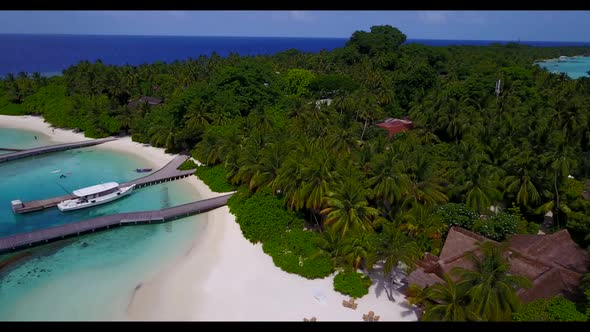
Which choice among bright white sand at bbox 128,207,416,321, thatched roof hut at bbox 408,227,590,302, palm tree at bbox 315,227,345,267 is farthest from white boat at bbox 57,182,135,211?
thatched roof hut at bbox 408,227,590,302

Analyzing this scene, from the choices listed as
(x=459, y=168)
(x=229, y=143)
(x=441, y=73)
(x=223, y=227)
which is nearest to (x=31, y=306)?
(x=223, y=227)

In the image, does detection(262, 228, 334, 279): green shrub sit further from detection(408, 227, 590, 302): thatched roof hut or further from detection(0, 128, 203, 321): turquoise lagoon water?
detection(0, 128, 203, 321): turquoise lagoon water

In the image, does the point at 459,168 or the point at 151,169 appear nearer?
the point at 459,168

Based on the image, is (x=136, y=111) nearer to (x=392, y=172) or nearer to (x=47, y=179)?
(x=47, y=179)

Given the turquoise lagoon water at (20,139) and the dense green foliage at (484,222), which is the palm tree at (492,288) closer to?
the dense green foliage at (484,222)

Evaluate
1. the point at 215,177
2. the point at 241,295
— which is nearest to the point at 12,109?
the point at 215,177
